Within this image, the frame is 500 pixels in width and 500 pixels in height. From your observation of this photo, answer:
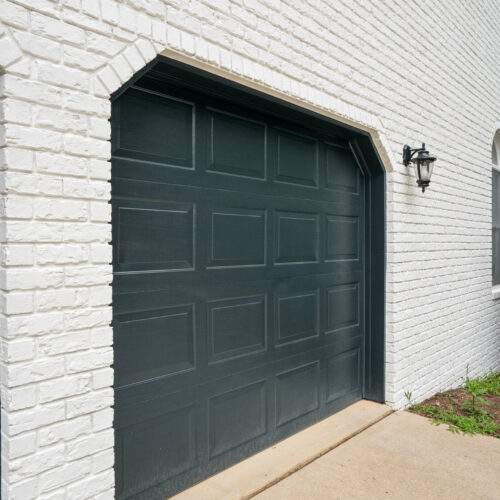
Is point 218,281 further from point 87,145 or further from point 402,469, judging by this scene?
point 402,469

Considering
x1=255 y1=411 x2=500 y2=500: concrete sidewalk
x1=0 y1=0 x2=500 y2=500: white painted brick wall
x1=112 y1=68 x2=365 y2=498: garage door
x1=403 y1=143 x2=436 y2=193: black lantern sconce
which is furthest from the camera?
x1=403 y1=143 x2=436 y2=193: black lantern sconce

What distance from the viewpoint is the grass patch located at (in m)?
3.24

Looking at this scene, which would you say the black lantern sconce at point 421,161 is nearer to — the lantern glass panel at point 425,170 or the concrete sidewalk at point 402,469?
the lantern glass panel at point 425,170

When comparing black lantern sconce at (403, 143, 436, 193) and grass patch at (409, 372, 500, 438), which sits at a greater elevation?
black lantern sconce at (403, 143, 436, 193)

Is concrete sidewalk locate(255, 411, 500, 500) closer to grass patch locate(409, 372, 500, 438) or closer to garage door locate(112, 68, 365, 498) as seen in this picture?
grass patch locate(409, 372, 500, 438)

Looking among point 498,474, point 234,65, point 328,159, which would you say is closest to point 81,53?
point 234,65

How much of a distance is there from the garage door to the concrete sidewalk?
0.34m

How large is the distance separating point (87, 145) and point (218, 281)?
3.37 ft

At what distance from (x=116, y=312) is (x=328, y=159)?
191 cm

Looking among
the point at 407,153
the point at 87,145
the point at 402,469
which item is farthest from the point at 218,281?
the point at 407,153

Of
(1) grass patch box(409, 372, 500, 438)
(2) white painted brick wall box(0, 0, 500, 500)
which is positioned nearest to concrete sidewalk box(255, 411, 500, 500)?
(1) grass patch box(409, 372, 500, 438)

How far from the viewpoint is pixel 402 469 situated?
2.59 metres

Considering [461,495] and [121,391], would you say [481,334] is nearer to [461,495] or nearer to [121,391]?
[461,495]

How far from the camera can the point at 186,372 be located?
2.27m
